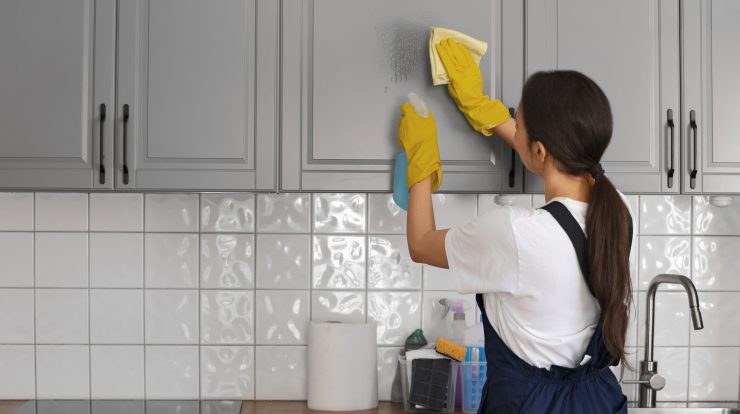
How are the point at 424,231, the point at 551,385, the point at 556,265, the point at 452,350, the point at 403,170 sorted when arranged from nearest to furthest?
1. the point at 556,265
2. the point at 551,385
3. the point at 424,231
4. the point at 403,170
5. the point at 452,350

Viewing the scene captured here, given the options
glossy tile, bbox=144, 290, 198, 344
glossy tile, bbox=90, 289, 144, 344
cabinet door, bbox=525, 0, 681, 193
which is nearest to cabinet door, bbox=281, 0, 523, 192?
cabinet door, bbox=525, 0, 681, 193

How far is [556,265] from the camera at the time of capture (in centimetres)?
160

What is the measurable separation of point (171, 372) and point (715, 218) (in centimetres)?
166

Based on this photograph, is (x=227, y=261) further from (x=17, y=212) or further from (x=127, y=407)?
(x=17, y=212)

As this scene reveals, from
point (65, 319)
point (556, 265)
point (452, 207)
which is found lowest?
point (65, 319)

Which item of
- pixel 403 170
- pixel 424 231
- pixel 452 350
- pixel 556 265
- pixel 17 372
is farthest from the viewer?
pixel 17 372

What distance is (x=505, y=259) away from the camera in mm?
1609

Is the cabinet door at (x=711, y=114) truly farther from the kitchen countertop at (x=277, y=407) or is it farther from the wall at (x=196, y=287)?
the kitchen countertop at (x=277, y=407)

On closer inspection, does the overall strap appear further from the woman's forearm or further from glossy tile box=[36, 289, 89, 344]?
glossy tile box=[36, 289, 89, 344]

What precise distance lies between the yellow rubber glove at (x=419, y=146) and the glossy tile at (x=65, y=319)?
108cm

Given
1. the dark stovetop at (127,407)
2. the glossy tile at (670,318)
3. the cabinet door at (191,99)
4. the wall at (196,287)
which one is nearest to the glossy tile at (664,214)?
the glossy tile at (670,318)

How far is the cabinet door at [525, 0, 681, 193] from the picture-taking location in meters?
2.05

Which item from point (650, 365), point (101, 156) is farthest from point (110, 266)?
point (650, 365)

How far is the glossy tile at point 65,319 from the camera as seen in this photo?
2.39 metres
